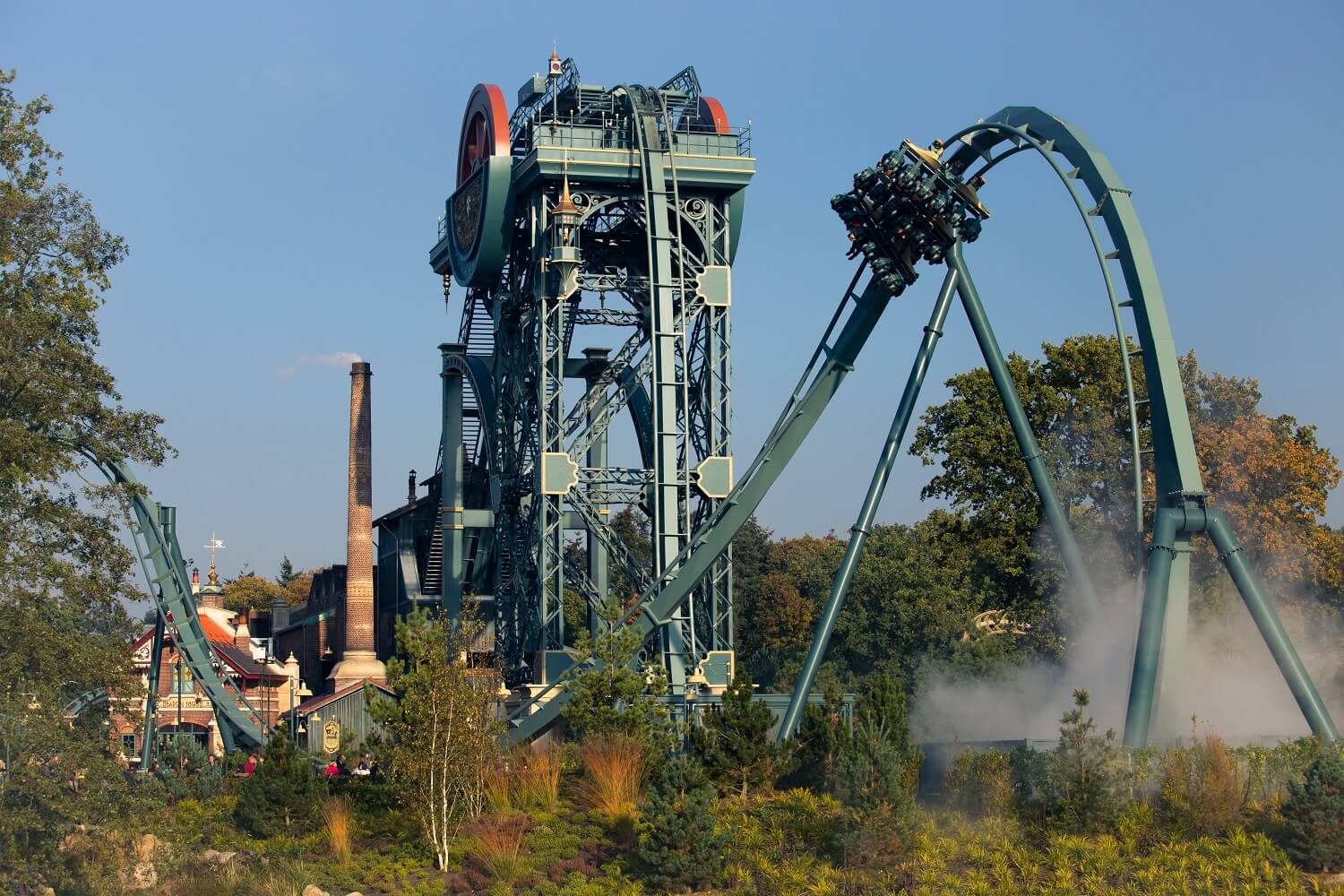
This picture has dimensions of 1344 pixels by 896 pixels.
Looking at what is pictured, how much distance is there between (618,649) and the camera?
30.8 meters

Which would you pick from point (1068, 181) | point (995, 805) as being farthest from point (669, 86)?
point (995, 805)

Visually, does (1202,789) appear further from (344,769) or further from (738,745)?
(344,769)

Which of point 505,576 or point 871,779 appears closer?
point 871,779

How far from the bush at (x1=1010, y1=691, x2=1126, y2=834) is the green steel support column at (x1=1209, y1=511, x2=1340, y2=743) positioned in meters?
2.60

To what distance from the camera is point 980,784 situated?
24000 millimetres

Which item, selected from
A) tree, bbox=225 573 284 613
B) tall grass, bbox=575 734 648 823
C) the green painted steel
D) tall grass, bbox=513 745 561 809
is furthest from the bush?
tree, bbox=225 573 284 613

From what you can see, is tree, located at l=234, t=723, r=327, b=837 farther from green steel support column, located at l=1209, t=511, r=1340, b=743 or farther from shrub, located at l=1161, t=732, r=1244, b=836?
green steel support column, located at l=1209, t=511, r=1340, b=743

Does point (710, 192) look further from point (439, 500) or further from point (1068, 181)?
point (1068, 181)

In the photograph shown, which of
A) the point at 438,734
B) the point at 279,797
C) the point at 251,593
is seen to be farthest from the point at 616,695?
the point at 251,593

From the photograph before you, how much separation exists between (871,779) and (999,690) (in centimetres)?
2184

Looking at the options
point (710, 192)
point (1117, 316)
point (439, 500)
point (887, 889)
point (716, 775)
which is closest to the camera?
point (887, 889)

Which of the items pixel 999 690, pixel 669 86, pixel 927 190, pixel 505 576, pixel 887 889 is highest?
pixel 669 86

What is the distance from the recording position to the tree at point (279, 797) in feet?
93.9

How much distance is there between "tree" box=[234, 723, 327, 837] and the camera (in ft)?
93.9
